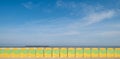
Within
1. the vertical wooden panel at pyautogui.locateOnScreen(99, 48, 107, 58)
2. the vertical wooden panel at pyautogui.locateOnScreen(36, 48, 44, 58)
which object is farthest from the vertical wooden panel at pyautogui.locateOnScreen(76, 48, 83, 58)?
the vertical wooden panel at pyautogui.locateOnScreen(36, 48, 44, 58)

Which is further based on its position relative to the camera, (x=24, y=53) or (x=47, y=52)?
(x=47, y=52)

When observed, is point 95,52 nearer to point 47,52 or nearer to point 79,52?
point 79,52

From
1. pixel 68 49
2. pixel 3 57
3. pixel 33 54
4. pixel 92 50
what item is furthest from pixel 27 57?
pixel 92 50

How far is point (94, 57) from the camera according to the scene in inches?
564

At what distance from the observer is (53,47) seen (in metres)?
14.5

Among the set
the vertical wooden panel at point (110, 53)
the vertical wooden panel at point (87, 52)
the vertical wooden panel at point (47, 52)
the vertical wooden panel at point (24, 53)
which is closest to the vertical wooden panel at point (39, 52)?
the vertical wooden panel at point (47, 52)

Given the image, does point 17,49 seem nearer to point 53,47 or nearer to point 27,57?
point 27,57

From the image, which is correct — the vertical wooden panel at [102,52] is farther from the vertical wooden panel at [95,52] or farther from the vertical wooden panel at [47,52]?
the vertical wooden panel at [47,52]

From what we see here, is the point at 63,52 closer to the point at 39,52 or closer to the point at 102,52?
the point at 39,52

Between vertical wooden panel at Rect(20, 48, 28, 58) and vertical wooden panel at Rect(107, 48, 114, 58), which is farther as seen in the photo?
vertical wooden panel at Rect(107, 48, 114, 58)

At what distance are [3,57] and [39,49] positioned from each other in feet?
7.37

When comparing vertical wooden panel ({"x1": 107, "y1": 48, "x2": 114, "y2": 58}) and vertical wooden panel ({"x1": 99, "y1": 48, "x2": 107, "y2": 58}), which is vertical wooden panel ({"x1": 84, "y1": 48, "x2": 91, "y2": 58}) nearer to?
vertical wooden panel ({"x1": 99, "y1": 48, "x2": 107, "y2": 58})

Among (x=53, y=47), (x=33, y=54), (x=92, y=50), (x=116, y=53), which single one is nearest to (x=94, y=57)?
(x=92, y=50)

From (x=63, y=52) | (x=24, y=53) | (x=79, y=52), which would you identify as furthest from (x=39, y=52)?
(x=79, y=52)
